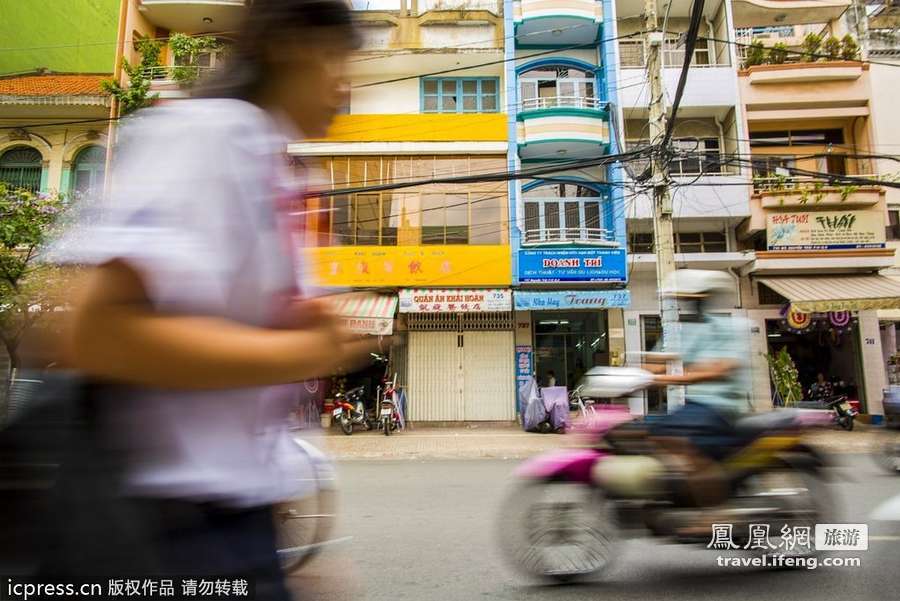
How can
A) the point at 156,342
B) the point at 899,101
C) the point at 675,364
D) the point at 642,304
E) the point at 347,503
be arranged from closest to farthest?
the point at 156,342 < the point at 675,364 < the point at 347,503 < the point at 642,304 < the point at 899,101

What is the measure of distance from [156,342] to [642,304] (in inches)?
558

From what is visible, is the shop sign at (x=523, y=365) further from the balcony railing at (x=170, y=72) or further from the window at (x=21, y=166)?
the window at (x=21, y=166)

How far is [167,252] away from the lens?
626 mm

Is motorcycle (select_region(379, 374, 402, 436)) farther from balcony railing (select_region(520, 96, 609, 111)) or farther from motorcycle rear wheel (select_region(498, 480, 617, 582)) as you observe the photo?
motorcycle rear wheel (select_region(498, 480, 617, 582))

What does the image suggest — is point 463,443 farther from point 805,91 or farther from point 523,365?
point 805,91

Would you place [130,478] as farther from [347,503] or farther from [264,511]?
[347,503]

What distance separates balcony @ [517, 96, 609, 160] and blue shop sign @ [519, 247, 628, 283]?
110 inches

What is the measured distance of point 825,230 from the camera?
13.2 metres

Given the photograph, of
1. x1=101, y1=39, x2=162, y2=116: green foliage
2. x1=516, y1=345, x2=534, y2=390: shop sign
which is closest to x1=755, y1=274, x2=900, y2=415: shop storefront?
x1=516, y1=345, x2=534, y2=390: shop sign

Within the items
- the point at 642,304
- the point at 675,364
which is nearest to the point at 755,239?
the point at 642,304

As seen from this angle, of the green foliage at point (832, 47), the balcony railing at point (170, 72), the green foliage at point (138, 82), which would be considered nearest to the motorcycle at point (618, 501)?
the green foliage at point (138, 82)

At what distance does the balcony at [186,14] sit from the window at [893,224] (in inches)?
705

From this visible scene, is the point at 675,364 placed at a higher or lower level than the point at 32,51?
lower

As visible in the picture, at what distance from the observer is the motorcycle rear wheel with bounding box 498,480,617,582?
2961 millimetres
